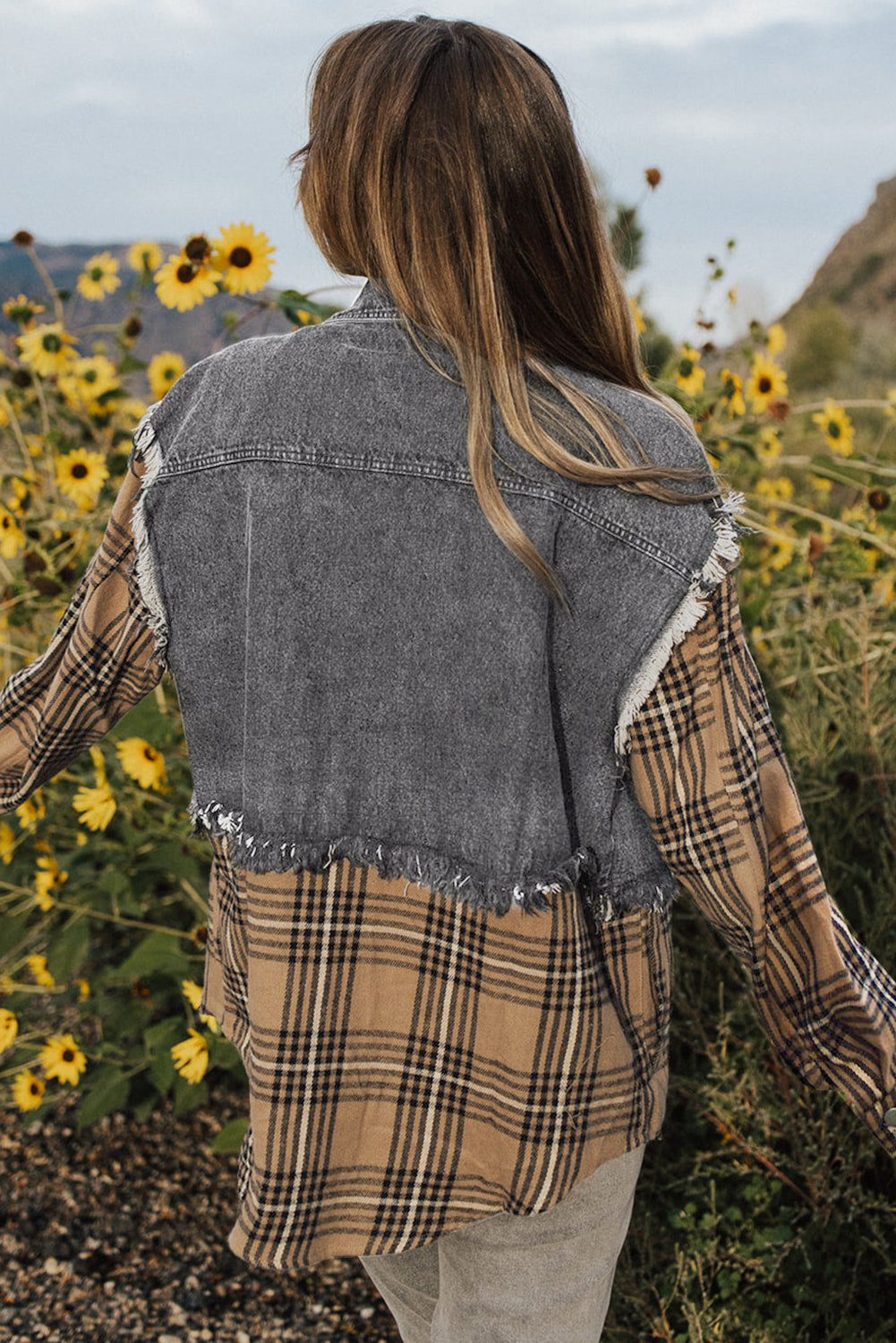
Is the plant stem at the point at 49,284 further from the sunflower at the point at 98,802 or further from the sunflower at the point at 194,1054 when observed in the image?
the sunflower at the point at 194,1054

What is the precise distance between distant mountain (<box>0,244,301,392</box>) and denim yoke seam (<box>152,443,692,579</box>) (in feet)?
3.54

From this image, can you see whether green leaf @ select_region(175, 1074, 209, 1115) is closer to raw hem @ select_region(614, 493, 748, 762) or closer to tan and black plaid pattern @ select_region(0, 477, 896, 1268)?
tan and black plaid pattern @ select_region(0, 477, 896, 1268)

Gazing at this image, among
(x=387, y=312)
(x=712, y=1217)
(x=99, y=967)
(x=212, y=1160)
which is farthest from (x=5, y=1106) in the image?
(x=387, y=312)

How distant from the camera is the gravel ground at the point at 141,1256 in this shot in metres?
1.73

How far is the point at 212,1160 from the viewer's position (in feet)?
6.75

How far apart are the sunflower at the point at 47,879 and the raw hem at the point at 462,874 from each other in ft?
3.26

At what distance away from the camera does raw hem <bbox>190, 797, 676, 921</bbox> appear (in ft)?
3.09

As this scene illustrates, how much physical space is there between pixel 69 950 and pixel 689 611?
1387 millimetres

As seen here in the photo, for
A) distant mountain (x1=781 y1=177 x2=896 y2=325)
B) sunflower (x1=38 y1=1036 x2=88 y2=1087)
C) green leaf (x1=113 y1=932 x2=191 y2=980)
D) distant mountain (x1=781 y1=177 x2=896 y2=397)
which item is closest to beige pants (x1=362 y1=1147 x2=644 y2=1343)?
green leaf (x1=113 y1=932 x2=191 y2=980)

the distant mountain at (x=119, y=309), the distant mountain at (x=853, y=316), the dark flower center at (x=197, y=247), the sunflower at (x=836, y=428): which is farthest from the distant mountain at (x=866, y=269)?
the dark flower center at (x=197, y=247)

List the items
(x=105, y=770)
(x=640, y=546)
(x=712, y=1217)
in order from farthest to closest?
(x=105, y=770) → (x=712, y=1217) → (x=640, y=546)

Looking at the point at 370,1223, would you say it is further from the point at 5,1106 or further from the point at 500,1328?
the point at 5,1106

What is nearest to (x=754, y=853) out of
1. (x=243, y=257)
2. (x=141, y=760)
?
(x=141, y=760)

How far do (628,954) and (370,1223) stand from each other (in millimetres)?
360
